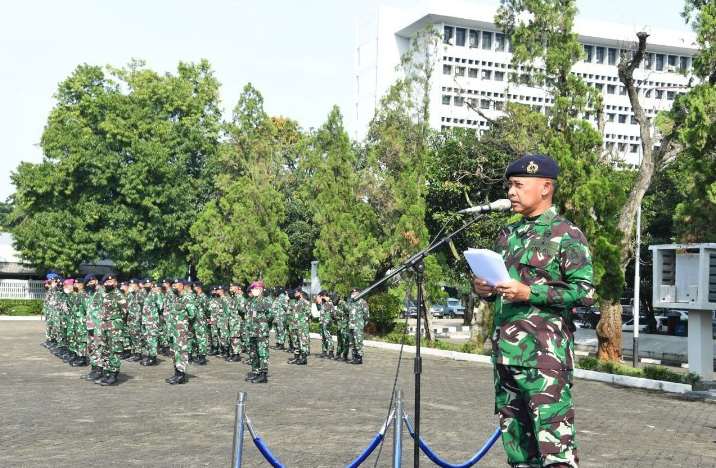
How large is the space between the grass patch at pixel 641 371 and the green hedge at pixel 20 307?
35.5 meters

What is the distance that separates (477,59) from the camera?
8762 cm

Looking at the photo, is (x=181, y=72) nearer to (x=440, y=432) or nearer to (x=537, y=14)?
(x=537, y=14)

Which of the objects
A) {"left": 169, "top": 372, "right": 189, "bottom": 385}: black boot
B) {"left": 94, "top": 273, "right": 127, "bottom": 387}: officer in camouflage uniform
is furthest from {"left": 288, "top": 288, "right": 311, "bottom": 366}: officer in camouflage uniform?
{"left": 94, "top": 273, "right": 127, "bottom": 387}: officer in camouflage uniform

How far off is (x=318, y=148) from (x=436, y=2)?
5298 cm

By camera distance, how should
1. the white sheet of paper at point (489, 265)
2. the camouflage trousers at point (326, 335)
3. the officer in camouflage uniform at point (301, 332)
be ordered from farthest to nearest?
the camouflage trousers at point (326, 335), the officer in camouflage uniform at point (301, 332), the white sheet of paper at point (489, 265)

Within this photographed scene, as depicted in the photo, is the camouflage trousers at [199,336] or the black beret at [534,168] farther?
the camouflage trousers at [199,336]

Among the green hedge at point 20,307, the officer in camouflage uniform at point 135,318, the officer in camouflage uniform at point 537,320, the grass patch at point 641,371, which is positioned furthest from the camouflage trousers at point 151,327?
the green hedge at point 20,307

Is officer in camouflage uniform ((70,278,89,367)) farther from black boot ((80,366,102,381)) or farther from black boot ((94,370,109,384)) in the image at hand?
black boot ((94,370,109,384))

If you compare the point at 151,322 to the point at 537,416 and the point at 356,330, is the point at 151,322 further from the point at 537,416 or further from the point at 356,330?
the point at 537,416

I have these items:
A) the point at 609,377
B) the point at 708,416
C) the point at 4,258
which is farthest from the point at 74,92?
the point at 708,416

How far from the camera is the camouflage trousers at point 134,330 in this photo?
22297 millimetres

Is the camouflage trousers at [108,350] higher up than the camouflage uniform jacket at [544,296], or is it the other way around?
the camouflage uniform jacket at [544,296]

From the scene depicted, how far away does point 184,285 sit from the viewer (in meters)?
19.1

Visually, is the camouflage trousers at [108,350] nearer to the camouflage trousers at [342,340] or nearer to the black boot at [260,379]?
the black boot at [260,379]
